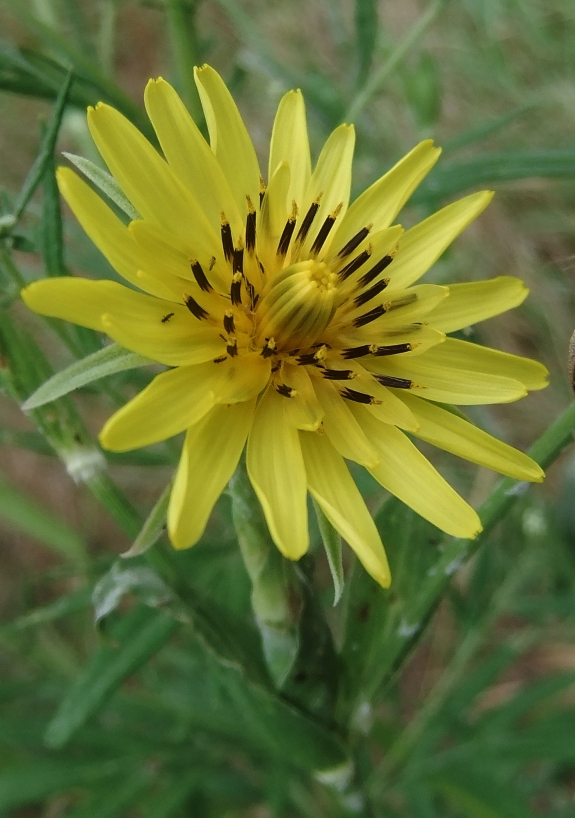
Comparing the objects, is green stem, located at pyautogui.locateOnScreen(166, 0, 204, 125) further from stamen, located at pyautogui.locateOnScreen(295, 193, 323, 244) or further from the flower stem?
the flower stem

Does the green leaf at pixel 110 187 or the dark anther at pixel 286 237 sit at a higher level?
the dark anther at pixel 286 237

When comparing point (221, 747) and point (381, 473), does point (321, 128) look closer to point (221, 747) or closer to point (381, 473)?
point (381, 473)

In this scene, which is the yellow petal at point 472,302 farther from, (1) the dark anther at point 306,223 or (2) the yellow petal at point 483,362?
(1) the dark anther at point 306,223

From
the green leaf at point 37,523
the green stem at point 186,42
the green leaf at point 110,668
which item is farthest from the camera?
the green leaf at point 37,523

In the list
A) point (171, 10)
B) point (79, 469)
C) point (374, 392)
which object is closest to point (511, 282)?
point (374, 392)

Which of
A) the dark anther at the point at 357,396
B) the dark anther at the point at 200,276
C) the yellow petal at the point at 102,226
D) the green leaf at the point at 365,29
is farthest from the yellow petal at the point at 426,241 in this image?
the green leaf at the point at 365,29

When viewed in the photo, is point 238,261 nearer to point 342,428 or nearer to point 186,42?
point 342,428

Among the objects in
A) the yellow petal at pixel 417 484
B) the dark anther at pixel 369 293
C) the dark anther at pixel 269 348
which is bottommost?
the yellow petal at pixel 417 484

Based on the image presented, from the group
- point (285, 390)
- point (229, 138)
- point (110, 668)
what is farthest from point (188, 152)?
point (110, 668)
